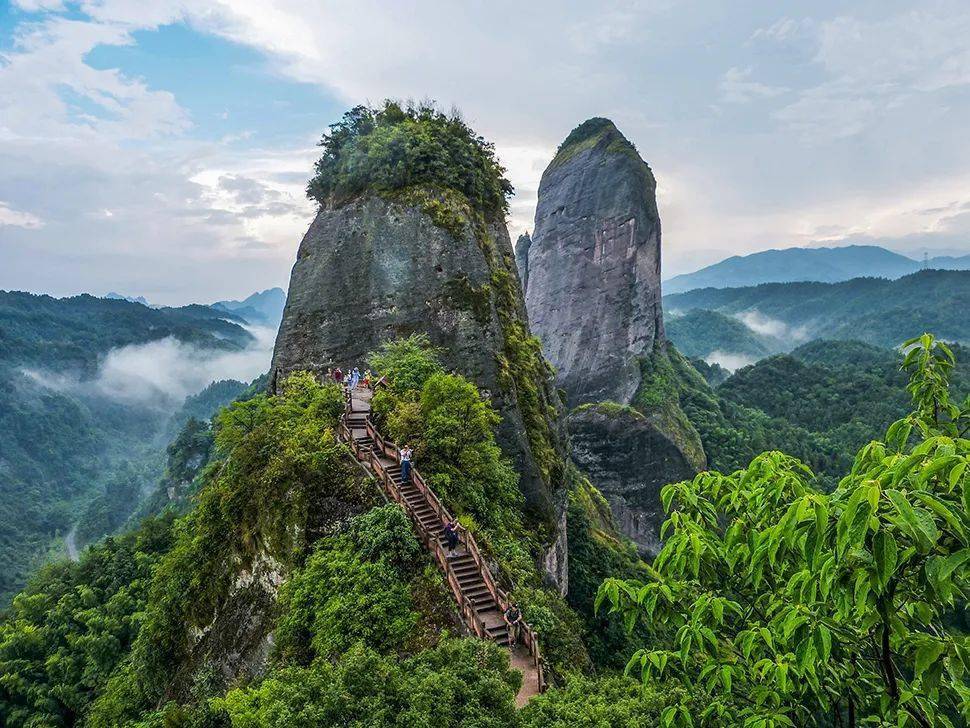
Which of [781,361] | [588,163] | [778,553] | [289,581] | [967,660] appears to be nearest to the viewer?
[967,660]

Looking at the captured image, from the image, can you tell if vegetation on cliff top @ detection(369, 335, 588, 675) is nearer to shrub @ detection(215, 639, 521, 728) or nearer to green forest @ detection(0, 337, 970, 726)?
green forest @ detection(0, 337, 970, 726)

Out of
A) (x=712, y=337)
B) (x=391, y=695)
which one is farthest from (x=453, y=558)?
(x=712, y=337)

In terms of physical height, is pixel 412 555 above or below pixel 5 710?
above

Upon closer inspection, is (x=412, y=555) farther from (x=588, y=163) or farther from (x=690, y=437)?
(x=588, y=163)

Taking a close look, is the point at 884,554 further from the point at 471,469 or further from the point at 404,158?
the point at 404,158

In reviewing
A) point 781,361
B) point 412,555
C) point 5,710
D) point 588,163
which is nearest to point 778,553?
point 412,555

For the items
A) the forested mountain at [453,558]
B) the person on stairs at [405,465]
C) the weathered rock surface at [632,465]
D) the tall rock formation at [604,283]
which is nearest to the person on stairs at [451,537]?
the forested mountain at [453,558]
